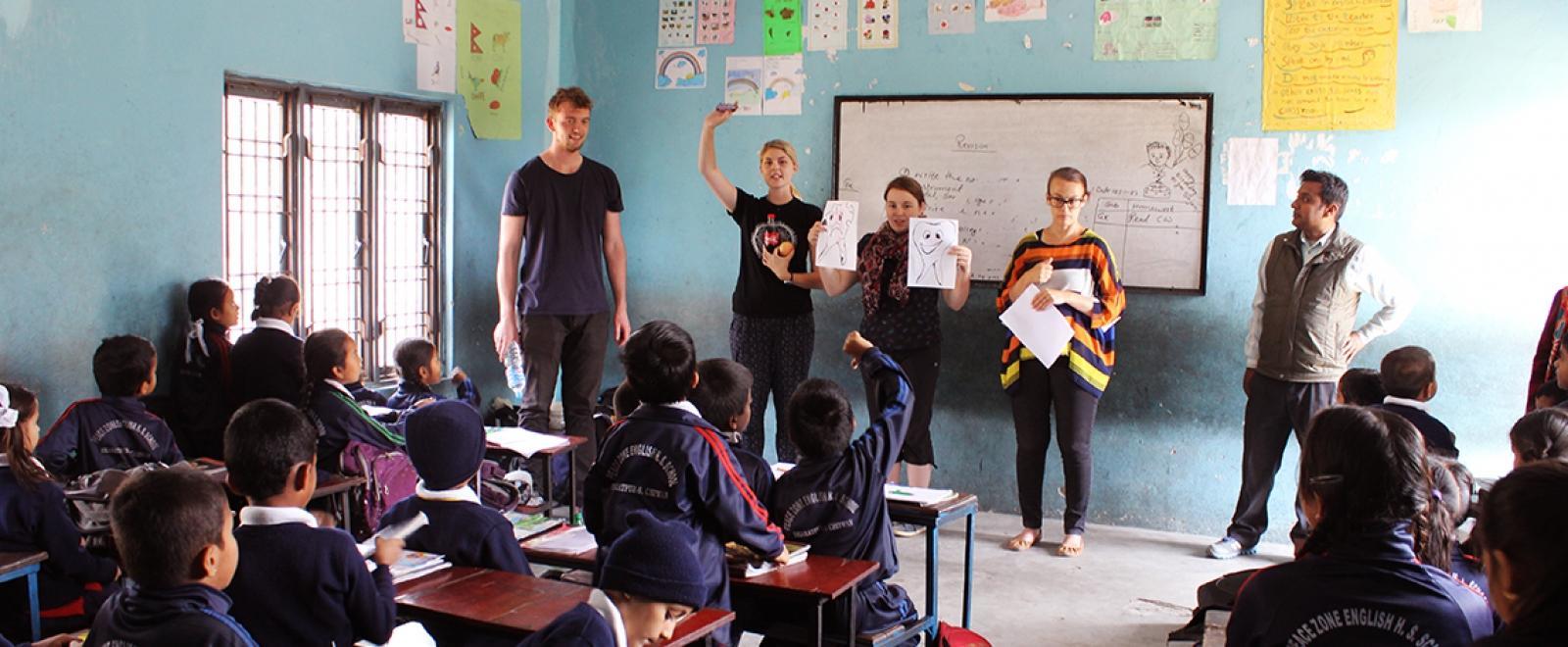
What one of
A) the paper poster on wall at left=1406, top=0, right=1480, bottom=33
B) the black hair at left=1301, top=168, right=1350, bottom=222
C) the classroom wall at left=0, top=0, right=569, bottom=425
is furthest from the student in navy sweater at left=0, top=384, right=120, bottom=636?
the paper poster on wall at left=1406, top=0, right=1480, bottom=33

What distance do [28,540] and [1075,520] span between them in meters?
3.62

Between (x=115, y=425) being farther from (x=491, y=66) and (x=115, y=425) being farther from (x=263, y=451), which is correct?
(x=491, y=66)

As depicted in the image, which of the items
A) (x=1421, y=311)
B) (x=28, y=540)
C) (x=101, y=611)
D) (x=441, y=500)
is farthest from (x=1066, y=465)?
(x=101, y=611)

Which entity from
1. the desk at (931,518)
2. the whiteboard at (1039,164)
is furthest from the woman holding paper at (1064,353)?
the desk at (931,518)

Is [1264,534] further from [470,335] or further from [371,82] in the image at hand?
[371,82]

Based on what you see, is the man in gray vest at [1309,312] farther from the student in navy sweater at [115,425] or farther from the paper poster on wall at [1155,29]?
the student in navy sweater at [115,425]

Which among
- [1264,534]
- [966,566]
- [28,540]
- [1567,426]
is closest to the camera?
[1567,426]

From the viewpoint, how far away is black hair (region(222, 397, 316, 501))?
2.60 meters

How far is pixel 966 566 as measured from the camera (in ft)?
13.2

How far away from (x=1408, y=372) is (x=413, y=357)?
3.43m

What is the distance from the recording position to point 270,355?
462cm

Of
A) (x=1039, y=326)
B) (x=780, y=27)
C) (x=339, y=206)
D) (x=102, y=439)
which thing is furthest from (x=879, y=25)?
(x=102, y=439)

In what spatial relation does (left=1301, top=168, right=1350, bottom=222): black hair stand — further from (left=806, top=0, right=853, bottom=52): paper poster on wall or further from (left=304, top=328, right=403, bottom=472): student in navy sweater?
(left=304, top=328, right=403, bottom=472): student in navy sweater

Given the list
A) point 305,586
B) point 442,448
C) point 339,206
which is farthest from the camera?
point 339,206
